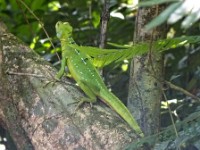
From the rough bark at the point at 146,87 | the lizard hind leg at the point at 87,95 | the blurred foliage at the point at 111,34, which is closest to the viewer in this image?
the lizard hind leg at the point at 87,95

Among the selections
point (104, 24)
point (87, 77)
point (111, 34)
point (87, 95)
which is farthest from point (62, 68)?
point (111, 34)

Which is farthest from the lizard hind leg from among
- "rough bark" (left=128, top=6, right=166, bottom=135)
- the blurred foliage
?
A: the blurred foliage

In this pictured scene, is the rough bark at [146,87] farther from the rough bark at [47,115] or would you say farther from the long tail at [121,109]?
the rough bark at [47,115]

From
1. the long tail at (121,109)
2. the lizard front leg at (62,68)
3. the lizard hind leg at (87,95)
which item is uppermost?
the lizard front leg at (62,68)

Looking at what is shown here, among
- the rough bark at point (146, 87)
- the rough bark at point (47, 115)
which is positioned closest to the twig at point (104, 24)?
the rough bark at point (146, 87)

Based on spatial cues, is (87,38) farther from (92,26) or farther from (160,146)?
(160,146)

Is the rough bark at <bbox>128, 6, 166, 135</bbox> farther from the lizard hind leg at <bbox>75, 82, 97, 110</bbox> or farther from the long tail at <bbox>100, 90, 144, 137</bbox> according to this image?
the lizard hind leg at <bbox>75, 82, 97, 110</bbox>

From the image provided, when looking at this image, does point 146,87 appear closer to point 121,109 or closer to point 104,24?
Answer: point 121,109
